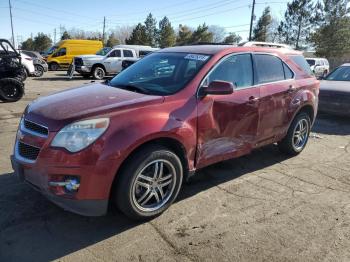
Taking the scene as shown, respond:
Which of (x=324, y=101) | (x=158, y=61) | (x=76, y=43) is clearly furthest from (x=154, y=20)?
(x=158, y=61)

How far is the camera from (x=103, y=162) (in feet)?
10.9

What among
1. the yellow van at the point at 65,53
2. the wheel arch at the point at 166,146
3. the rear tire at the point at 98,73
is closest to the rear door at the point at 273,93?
the wheel arch at the point at 166,146

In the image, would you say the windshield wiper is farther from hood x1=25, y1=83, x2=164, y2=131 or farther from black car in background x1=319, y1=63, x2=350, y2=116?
black car in background x1=319, y1=63, x2=350, y2=116

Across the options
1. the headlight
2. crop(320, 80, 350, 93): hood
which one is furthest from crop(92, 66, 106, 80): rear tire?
the headlight

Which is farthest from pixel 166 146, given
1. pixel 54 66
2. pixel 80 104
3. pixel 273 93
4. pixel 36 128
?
pixel 54 66

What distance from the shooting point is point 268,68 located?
5320 millimetres

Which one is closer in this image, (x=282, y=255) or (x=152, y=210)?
(x=282, y=255)

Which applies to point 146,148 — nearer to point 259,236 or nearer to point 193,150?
point 193,150

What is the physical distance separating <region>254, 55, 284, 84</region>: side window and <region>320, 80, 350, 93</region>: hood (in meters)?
4.66

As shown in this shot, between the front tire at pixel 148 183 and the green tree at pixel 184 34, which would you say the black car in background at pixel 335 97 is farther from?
the green tree at pixel 184 34

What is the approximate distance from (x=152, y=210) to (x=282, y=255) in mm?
1344

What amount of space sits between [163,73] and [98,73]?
17984 mm

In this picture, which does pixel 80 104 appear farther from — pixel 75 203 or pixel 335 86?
pixel 335 86

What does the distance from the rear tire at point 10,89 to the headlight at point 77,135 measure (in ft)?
29.2
